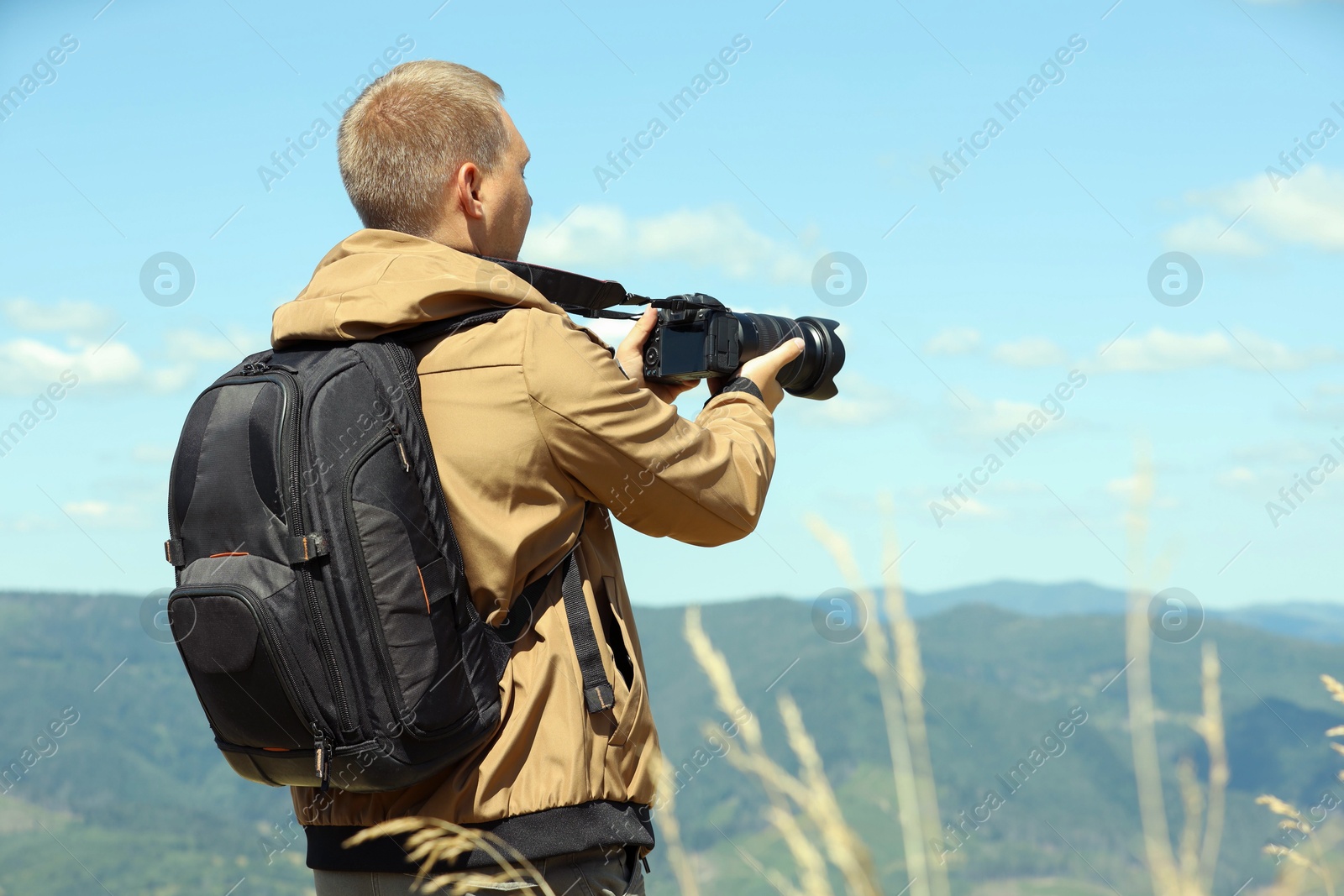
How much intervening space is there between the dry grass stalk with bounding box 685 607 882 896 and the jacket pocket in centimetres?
62

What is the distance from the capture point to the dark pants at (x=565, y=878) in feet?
5.09

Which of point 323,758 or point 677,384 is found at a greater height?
point 677,384

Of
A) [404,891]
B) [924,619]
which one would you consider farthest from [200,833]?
[924,619]

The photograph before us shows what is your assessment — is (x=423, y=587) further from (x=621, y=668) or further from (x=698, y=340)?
(x=698, y=340)

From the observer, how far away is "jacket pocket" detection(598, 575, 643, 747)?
1611 mm

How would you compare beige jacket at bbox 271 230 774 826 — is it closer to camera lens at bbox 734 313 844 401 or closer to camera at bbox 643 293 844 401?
camera at bbox 643 293 844 401

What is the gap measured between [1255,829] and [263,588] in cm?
10231

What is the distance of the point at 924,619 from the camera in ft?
591

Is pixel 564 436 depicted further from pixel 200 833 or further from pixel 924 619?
pixel 924 619

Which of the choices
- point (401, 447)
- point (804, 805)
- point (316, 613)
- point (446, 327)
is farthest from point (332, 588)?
point (804, 805)

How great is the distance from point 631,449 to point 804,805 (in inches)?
31.6

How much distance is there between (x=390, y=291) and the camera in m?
1.60

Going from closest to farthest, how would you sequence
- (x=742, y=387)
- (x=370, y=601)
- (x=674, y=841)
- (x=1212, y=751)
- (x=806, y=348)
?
(x=1212, y=751) → (x=674, y=841) → (x=370, y=601) → (x=742, y=387) → (x=806, y=348)

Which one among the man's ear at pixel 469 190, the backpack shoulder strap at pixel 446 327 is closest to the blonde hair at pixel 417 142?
the man's ear at pixel 469 190
